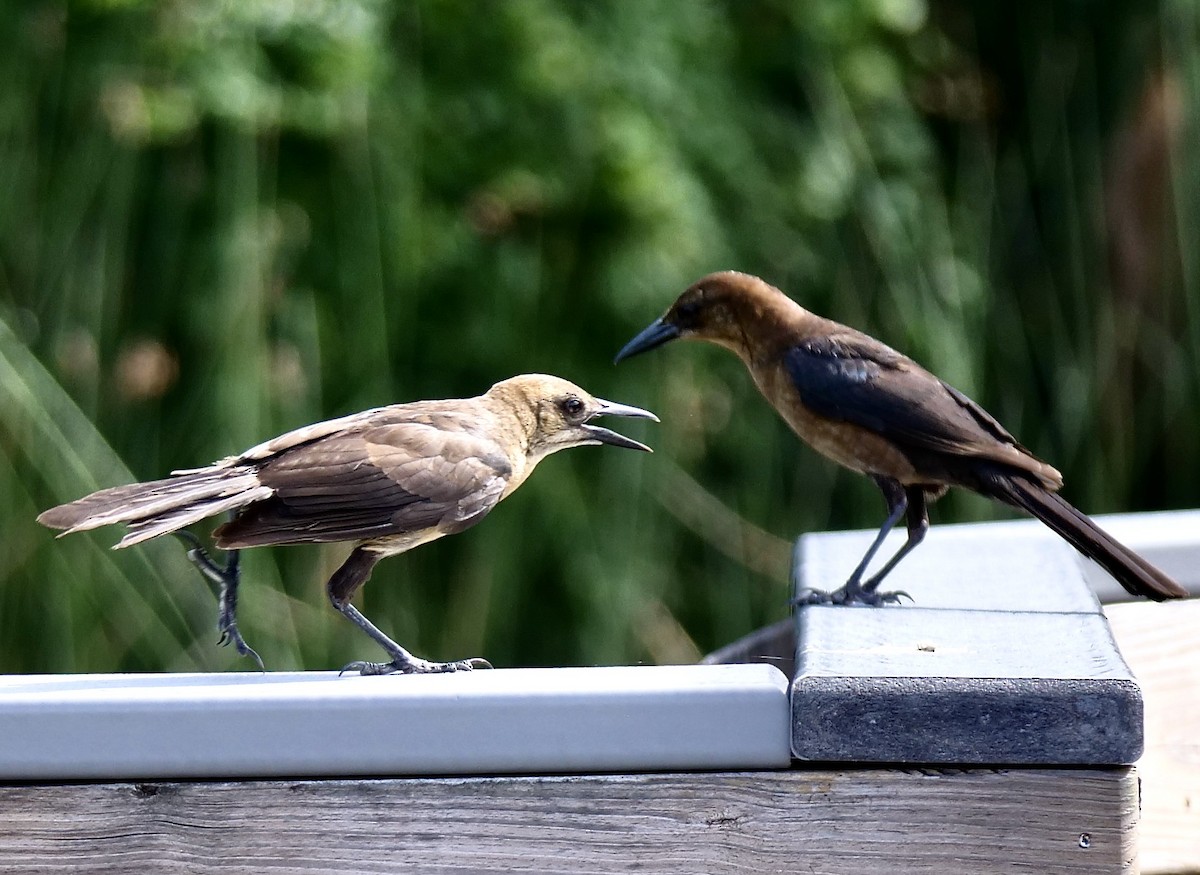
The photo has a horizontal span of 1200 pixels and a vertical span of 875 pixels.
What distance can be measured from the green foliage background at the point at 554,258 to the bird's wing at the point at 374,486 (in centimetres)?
149

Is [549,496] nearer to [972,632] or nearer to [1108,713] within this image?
[972,632]

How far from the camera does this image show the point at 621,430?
470 cm

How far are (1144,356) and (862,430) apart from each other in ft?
8.19

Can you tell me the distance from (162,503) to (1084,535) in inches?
58.1

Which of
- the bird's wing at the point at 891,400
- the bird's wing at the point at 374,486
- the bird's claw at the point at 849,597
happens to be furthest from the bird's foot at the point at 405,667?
the bird's wing at the point at 891,400

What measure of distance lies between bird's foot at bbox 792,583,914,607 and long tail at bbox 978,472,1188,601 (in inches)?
12.5

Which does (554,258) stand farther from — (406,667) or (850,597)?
(406,667)

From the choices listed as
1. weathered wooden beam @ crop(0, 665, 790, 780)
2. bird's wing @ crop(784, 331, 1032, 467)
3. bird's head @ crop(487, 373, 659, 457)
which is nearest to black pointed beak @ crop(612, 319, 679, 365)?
bird's wing @ crop(784, 331, 1032, 467)

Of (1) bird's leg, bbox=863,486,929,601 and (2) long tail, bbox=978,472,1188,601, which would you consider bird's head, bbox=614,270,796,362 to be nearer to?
(1) bird's leg, bbox=863,486,929,601

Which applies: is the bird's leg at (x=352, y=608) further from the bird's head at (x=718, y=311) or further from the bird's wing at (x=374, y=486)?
the bird's head at (x=718, y=311)

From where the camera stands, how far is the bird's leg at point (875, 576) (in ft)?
8.64

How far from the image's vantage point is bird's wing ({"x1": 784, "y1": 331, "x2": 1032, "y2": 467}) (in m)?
2.94

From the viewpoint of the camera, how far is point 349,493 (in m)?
2.31

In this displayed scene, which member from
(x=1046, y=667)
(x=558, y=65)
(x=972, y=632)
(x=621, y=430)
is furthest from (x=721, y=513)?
(x=1046, y=667)
